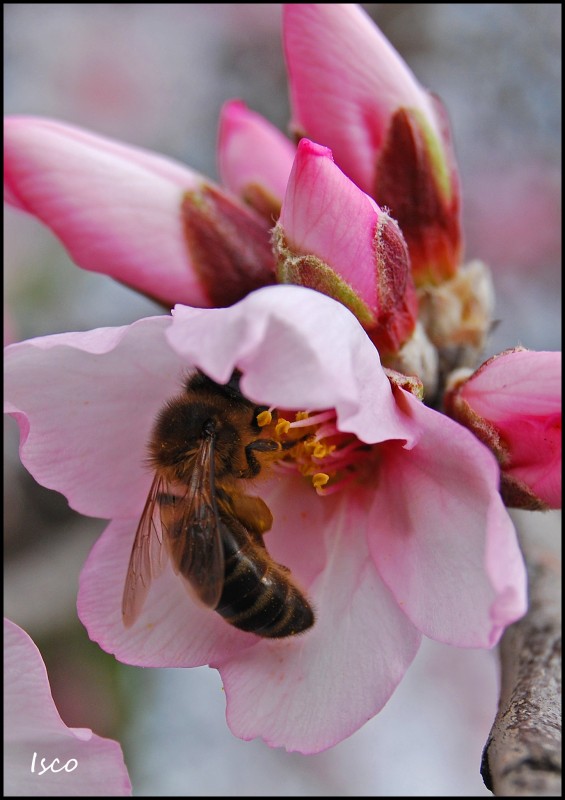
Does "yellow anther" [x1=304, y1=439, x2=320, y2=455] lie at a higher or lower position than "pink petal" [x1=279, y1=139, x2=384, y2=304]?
lower

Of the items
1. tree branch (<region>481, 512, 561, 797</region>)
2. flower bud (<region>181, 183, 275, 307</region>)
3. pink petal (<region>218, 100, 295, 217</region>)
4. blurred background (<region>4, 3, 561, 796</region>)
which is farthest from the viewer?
blurred background (<region>4, 3, 561, 796</region>)

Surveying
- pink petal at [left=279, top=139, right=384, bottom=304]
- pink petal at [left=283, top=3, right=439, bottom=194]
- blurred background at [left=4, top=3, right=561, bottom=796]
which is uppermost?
pink petal at [left=283, top=3, right=439, bottom=194]

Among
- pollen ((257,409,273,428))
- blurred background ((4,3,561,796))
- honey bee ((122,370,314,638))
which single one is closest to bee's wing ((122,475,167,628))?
honey bee ((122,370,314,638))

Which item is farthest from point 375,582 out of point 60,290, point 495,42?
point 495,42

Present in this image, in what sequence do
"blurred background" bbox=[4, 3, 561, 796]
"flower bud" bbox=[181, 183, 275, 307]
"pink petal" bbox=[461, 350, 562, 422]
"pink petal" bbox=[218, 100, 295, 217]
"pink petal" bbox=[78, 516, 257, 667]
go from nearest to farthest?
"pink petal" bbox=[461, 350, 562, 422]
"pink petal" bbox=[78, 516, 257, 667]
"flower bud" bbox=[181, 183, 275, 307]
"pink petal" bbox=[218, 100, 295, 217]
"blurred background" bbox=[4, 3, 561, 796]

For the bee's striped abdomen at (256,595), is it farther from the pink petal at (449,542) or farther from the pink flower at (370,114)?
the pink flower at (370,114)

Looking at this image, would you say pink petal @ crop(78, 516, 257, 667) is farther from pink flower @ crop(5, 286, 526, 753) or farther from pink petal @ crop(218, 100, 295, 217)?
pink petal @ crop(218, 100, 295, 217)

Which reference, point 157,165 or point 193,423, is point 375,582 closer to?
point 193,423

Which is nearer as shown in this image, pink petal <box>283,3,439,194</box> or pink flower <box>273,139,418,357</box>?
pink flower <box>273,139,418,357</box>
